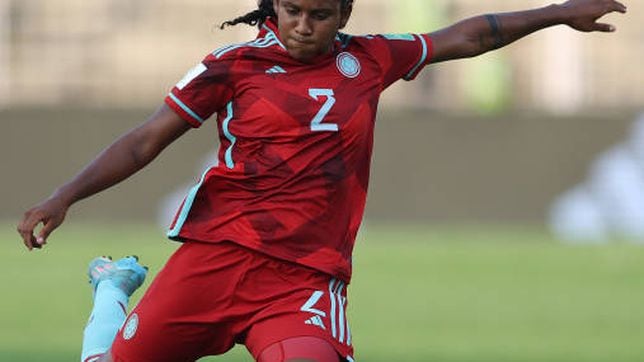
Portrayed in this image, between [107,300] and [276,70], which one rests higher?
[276,70]

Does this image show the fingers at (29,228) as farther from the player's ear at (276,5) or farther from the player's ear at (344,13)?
the player's ear at (344,13)

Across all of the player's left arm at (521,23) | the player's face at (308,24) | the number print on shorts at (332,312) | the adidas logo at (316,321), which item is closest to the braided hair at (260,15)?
the player's face at (308,24)

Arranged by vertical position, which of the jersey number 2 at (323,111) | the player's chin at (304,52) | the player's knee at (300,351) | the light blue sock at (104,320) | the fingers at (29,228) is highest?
the player's chin at (304,52)

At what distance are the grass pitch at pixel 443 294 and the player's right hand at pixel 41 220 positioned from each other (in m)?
4.48

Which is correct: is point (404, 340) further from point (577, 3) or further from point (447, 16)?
point (447, 16)

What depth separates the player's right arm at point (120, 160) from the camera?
6.61 m

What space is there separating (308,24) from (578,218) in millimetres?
16048

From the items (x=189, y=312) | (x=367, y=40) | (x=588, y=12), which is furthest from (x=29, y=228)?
(x=588, y=12)

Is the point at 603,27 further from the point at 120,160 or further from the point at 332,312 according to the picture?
the point at 120,160

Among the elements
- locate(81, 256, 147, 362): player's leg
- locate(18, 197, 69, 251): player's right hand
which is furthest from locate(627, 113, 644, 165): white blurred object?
locate(18, 197, 69, 251): player's right hand

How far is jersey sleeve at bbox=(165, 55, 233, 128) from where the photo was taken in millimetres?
6637

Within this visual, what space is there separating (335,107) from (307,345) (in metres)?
0.93

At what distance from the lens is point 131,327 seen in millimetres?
6695

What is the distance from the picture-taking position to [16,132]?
23.0m
